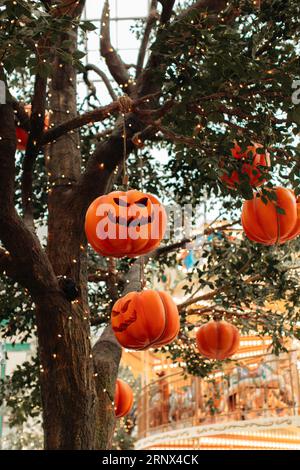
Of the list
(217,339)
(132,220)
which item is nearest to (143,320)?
(132,220)

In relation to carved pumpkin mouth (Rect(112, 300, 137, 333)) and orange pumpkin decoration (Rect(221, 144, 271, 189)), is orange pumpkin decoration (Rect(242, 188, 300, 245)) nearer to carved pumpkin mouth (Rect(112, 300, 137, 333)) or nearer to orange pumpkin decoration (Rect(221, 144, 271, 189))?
orange pumpkin decoration (Rect(221, 144, 271, 189))

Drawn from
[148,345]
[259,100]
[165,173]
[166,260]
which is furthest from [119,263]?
[259,100]

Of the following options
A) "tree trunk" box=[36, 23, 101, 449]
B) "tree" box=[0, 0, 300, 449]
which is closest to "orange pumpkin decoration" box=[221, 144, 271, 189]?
"tree" box=[0, 0, 300, 449]

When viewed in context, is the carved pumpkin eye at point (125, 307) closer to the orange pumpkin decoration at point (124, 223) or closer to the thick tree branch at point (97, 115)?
the orange pumpkin decoration at point (124, 223)

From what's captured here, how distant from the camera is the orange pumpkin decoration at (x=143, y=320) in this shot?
12.3ft

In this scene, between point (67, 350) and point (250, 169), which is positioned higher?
point (250, 169)

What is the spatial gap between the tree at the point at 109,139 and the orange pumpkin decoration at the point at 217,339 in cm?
46

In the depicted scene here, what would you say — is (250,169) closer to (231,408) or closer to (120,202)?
(120,202)

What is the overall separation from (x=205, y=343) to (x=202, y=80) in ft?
9.37

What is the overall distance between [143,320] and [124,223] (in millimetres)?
659

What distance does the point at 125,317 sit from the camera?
148 inches

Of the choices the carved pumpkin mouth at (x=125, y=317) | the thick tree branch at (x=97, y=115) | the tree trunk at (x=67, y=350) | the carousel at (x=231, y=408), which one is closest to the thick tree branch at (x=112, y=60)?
the tree trunk at (x=67, y=350)

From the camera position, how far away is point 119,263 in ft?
20.3
